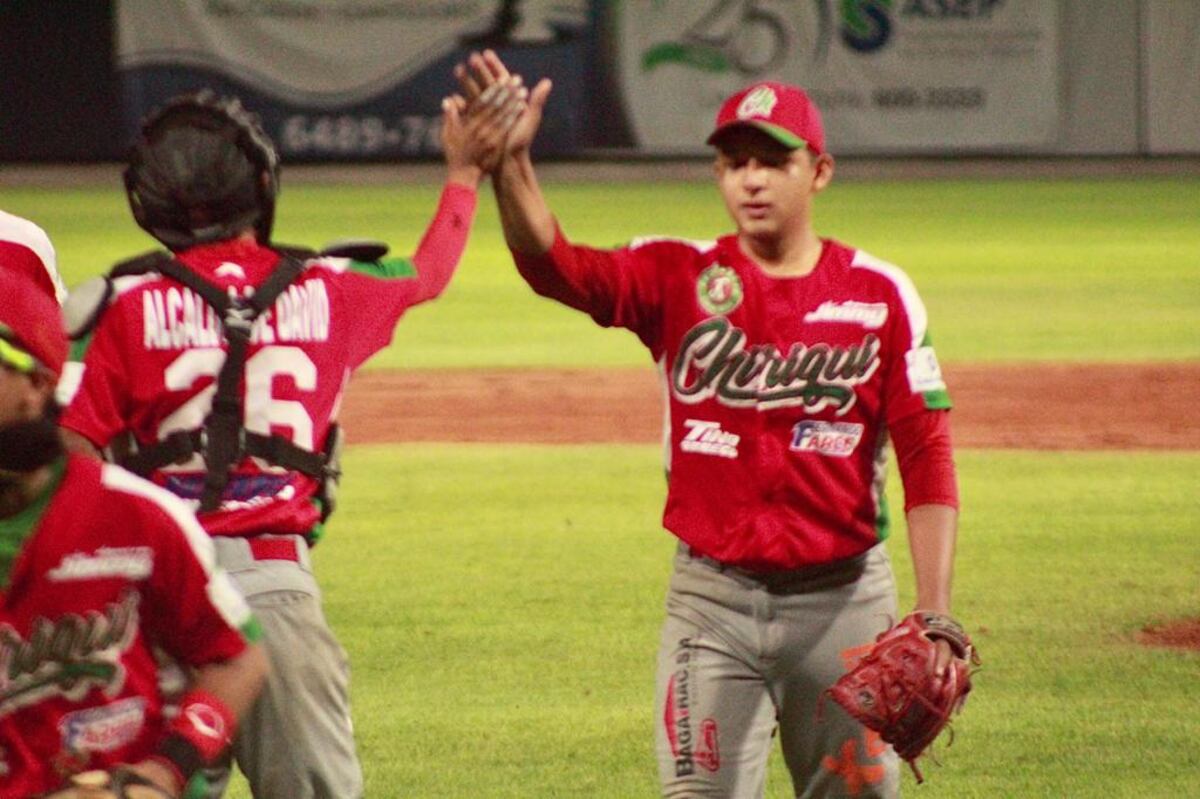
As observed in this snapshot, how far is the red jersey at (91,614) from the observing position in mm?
2869

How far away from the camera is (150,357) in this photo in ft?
12.2

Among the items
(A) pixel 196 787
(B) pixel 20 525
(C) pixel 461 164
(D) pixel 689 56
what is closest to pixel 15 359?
(B) pixel 20 525

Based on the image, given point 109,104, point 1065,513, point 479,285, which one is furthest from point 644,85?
point 1065,513

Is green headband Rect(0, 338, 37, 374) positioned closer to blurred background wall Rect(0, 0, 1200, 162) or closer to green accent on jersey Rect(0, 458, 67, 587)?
green accent on jersey Rect(0, 458, 67, 587)

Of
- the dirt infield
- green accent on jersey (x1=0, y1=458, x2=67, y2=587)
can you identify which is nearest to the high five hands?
green accent on jersey (x1=0, y1=458, x2=67, y2=587)

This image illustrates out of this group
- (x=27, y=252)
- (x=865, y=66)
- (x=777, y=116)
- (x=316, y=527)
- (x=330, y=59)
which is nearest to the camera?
(x=316, y=527)

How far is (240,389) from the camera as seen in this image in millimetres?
3750

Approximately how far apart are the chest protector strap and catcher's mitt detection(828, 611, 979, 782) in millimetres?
1235

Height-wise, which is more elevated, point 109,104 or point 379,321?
point 379,321

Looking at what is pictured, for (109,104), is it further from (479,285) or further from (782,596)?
(782,596)

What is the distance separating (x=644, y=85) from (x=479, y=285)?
11153 mm

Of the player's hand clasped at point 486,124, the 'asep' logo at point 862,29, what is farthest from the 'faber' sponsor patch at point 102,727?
the 'asep' logo at point 862,29

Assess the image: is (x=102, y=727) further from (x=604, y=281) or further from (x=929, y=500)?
(x=929, y=500)

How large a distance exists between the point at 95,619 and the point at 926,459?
1.91 metres
